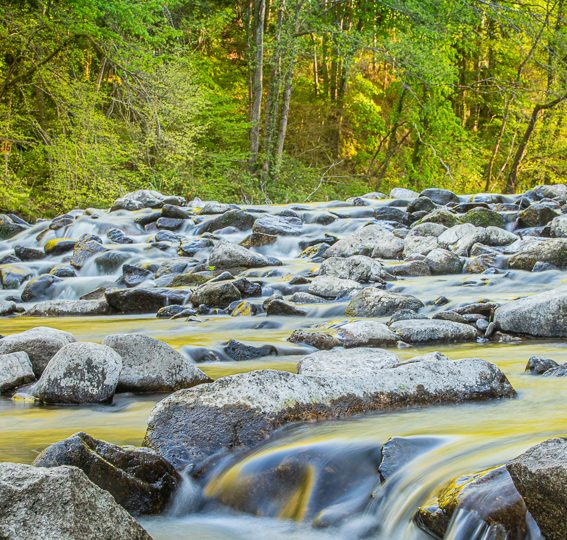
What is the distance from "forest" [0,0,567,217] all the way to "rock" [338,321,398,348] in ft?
30.5

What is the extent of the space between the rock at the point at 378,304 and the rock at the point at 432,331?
3.48ft

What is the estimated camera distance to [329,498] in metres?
2.29

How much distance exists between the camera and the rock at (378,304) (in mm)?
6551

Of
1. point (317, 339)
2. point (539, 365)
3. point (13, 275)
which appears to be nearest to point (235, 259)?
point (13, 275)

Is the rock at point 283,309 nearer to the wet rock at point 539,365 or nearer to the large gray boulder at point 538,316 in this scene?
the large gray boulder at point 538,316

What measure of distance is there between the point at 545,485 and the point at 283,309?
5281mm

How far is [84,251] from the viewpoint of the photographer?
454 inches

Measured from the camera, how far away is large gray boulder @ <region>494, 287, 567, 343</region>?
5168 millimetres

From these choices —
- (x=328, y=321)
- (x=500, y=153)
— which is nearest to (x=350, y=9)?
(x=500, y=153)

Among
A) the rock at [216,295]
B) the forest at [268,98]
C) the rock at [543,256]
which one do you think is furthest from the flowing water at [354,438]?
the forest at [268,98]

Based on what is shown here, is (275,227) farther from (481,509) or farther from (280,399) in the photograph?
(481,509)

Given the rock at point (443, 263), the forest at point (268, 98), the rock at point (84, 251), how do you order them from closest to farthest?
the rock at point (443, 263) → the rock at point (84, 251) → the forest at point (268, 98)

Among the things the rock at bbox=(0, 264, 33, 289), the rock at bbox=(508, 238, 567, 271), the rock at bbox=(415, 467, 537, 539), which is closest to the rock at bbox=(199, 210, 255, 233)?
the rock at bbox=(0, 264, 33, 289)

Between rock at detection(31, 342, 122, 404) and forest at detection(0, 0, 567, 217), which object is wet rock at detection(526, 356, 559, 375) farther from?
forest at detection(0, 0, 567, 217)
